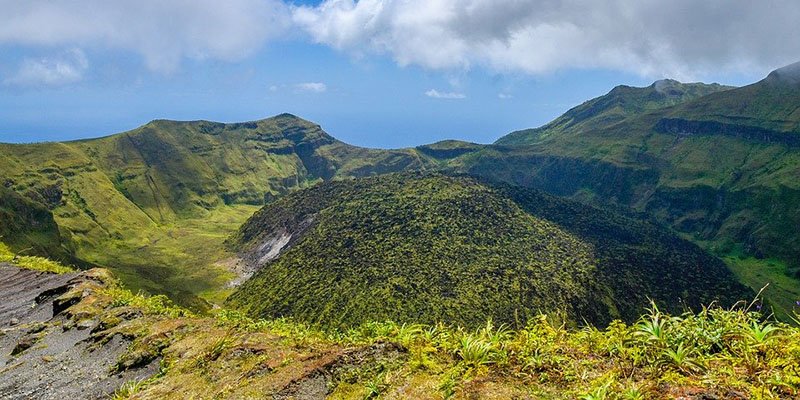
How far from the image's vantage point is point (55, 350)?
15.7m

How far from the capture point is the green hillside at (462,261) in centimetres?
7912

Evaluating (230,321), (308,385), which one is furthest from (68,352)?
(308,385)

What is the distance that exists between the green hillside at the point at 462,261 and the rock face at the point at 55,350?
1518 inches

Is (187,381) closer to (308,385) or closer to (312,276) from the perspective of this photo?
(308,385)

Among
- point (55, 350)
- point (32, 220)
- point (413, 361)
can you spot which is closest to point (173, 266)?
point (32, 220)

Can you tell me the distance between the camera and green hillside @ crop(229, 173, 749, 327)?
79.1m

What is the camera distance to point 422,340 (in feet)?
32.5

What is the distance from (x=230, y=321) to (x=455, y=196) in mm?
113155

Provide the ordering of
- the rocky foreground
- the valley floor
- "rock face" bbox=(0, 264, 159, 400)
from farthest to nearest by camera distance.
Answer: the valley floor, "rock face" bbox=(0, 264, 159, 400), the rocky foreground

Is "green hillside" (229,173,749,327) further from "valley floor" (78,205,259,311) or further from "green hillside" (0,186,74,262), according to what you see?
"green hillside" (0,186,74,262)

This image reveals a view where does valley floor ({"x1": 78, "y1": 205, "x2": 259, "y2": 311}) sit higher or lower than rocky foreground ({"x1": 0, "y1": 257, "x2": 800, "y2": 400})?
lower

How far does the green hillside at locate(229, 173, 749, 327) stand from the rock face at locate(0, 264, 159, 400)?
127ft

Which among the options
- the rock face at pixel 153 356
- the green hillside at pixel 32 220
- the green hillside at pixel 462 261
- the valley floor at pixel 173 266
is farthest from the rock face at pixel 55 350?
the green hillside at pixel 32 220

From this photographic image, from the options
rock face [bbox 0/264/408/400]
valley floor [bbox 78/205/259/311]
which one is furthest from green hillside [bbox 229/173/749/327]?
rock face [bbox 0/264/408/400]
